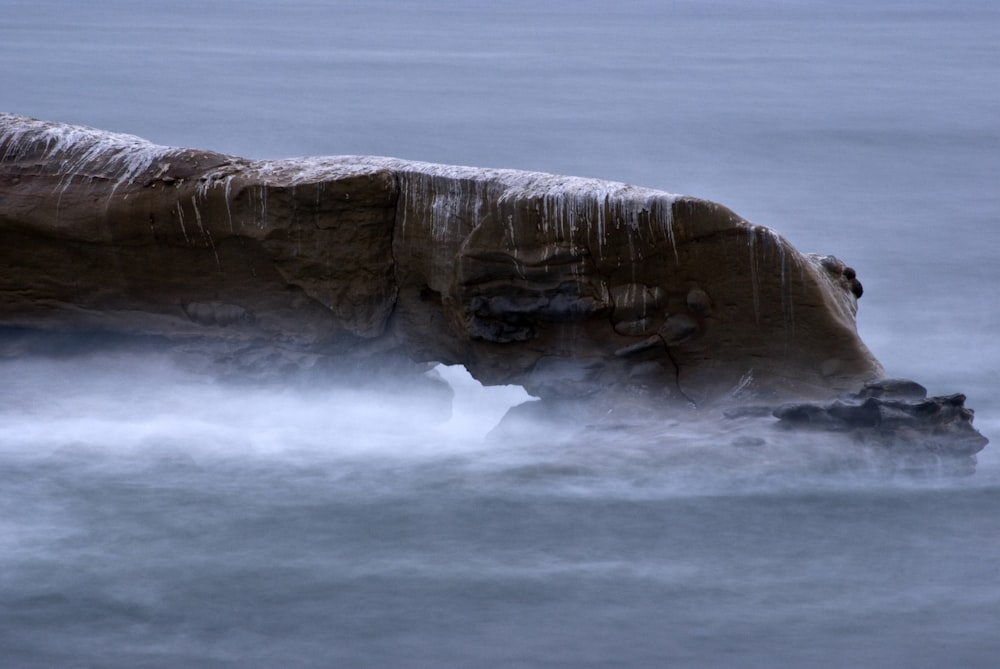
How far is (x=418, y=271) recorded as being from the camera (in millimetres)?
8305

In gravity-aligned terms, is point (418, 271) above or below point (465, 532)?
above

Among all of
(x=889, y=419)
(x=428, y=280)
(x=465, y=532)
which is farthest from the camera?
(x=428, y=280)

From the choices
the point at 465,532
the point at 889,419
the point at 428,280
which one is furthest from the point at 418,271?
the point at 889,419

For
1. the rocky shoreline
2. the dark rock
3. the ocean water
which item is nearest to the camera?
the ocean water

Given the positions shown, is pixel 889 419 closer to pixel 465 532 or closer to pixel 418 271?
pixel 465 532

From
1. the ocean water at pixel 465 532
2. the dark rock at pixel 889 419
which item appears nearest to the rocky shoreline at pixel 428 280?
the dark rock at pixel 889 419

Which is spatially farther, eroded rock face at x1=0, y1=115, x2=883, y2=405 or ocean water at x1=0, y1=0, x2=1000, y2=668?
eroded rock face at x1=0, y1=115, x2=883, y2=405

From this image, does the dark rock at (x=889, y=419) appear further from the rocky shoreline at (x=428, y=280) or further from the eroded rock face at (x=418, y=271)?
the eroded rock face at (x=418, y=271)

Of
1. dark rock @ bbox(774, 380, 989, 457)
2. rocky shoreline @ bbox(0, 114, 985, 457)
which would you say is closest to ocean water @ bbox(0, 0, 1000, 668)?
dark rock @ bbox(774, 380, 989, 457)

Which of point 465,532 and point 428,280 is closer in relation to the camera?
point 465,532

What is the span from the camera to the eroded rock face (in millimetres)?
7840

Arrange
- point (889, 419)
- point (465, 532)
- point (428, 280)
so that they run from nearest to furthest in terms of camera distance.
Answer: point (465, 532), point (889, 419), point (428, 280)

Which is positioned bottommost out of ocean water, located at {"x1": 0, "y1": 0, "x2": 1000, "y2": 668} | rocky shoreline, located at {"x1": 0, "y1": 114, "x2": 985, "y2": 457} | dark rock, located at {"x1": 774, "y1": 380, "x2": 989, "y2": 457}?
ocean water, located at {"x1": 0, "y1": 0, "x2": 1000, "y2": 668}

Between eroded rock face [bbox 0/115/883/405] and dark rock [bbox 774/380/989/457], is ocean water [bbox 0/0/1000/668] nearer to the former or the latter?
dark rock [bbox 774/380/989/457]
